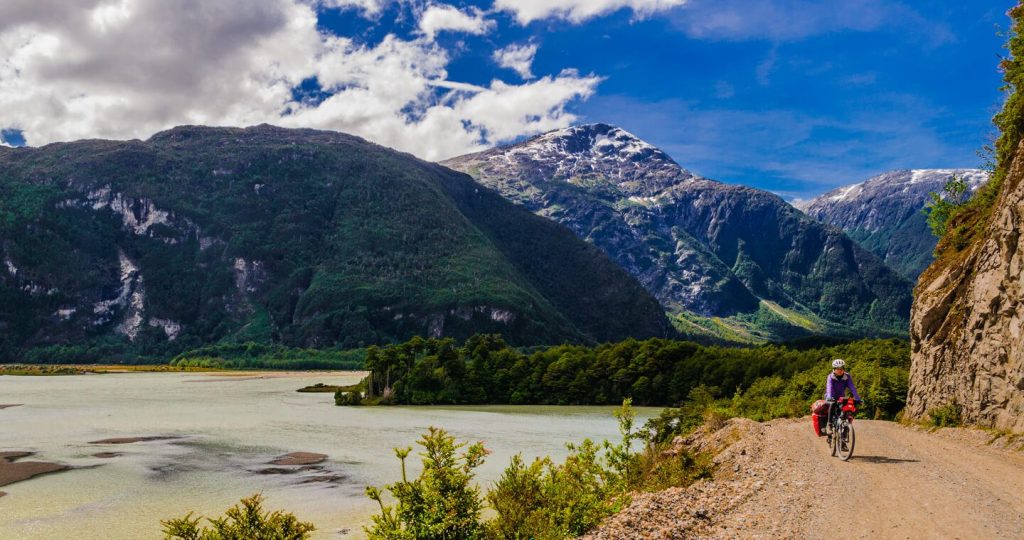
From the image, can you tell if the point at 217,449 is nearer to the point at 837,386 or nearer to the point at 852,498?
the point at 837,386

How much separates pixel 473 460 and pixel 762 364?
347 feet

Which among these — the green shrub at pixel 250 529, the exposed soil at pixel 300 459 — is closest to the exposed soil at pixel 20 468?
the exposed soil at pixel 300 459

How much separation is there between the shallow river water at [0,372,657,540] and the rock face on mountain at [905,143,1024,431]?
23.1m

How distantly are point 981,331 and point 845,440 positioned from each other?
7848mm

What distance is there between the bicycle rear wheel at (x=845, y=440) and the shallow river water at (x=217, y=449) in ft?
61.4

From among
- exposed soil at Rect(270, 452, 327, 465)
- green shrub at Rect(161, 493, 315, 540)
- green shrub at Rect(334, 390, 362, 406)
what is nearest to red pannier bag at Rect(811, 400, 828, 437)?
green shrub at Rect(161, 493, 315, 540)

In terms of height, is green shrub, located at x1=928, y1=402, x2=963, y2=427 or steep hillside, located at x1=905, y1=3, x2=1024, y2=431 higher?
steep hillside, located at x1=905, y1=3, x2=1024, y2=431

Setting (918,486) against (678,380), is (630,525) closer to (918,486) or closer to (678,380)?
(918,486)

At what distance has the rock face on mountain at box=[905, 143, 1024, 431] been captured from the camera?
69.8 feet

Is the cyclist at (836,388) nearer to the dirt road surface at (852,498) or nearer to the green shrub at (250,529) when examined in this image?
the dirt road surface at (852,498)

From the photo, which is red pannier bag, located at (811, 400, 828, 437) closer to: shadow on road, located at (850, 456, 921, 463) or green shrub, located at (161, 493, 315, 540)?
shadow on road, located at (850, 456, 921, 463)

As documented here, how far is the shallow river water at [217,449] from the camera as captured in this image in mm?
34625

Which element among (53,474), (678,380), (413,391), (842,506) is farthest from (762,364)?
(842,506)

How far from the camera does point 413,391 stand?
12131 cm
